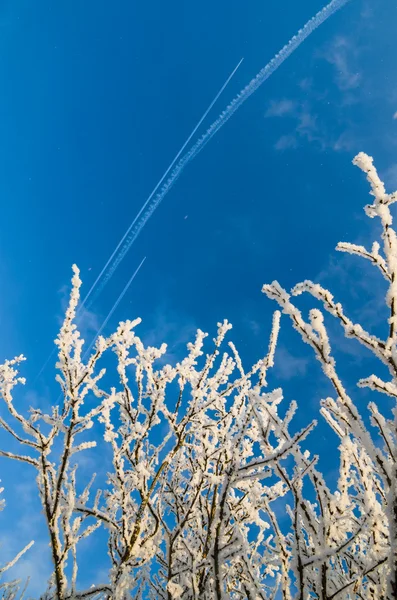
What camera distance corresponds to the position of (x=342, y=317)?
149cm

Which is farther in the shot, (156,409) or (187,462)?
(187,462)

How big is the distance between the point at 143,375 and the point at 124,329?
1.07 m

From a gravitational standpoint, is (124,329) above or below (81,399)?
above

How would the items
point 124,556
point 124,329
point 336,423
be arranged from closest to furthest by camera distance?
point 336,423
point 124,556
point 124,329

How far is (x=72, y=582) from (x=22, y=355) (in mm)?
2573

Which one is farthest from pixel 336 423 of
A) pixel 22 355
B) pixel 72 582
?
pixel 22 355

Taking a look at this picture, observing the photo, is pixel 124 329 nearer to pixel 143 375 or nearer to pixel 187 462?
pixel 143 375

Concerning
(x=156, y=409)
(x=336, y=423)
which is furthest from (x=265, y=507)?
(x=156, y=409)

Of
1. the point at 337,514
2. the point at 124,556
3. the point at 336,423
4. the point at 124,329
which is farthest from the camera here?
the point at 124,329

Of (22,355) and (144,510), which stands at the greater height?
(22,355)

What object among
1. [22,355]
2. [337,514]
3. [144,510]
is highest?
[22,355]

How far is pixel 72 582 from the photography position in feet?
9.02

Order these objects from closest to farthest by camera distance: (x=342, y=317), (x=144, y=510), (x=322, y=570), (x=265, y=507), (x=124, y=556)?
1. (x=342, y=317)
2. (x=322, y=570)
3. (x=265, y=507)
4. (x=124, y=556)
5. (x=144, y=510)

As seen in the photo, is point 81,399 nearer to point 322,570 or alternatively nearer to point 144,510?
point 144,510
